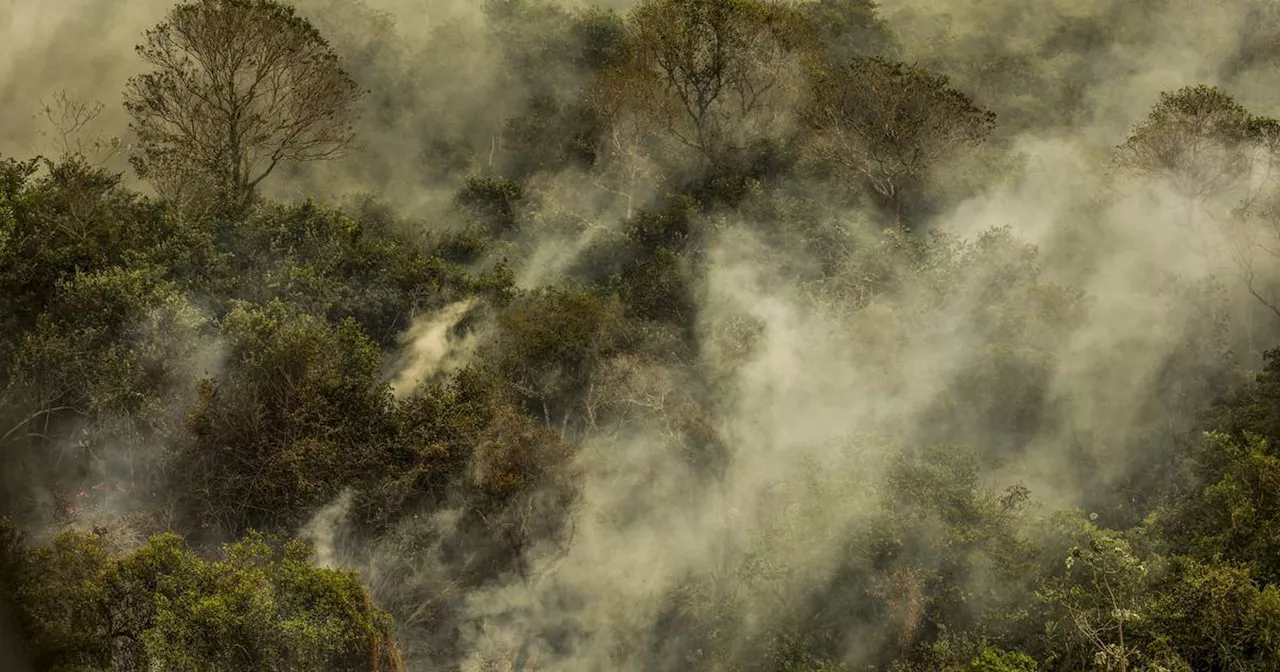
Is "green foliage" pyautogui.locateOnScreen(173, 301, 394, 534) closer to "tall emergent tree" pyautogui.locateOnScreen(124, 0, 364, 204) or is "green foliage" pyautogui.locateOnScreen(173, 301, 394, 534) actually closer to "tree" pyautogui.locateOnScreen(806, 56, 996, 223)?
"tall emergent tree" pyautogui.locateOnScreen(124, 0, 364, 204)

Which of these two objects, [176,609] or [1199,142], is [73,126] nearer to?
[176,609]

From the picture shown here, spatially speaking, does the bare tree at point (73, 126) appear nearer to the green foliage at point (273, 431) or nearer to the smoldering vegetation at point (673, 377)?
the smoldering vegetation at point (673, 377)

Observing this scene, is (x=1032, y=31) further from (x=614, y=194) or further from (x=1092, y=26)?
(x=614, y=194)

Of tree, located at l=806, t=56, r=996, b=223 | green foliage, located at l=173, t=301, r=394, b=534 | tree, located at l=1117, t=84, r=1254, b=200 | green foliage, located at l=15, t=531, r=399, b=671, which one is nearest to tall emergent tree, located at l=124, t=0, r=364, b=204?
green foliage, located at l=173, t=301, r=394, b=534

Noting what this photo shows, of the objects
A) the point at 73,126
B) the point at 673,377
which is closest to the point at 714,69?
the point at 673,377

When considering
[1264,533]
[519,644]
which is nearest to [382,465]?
[519,644]
